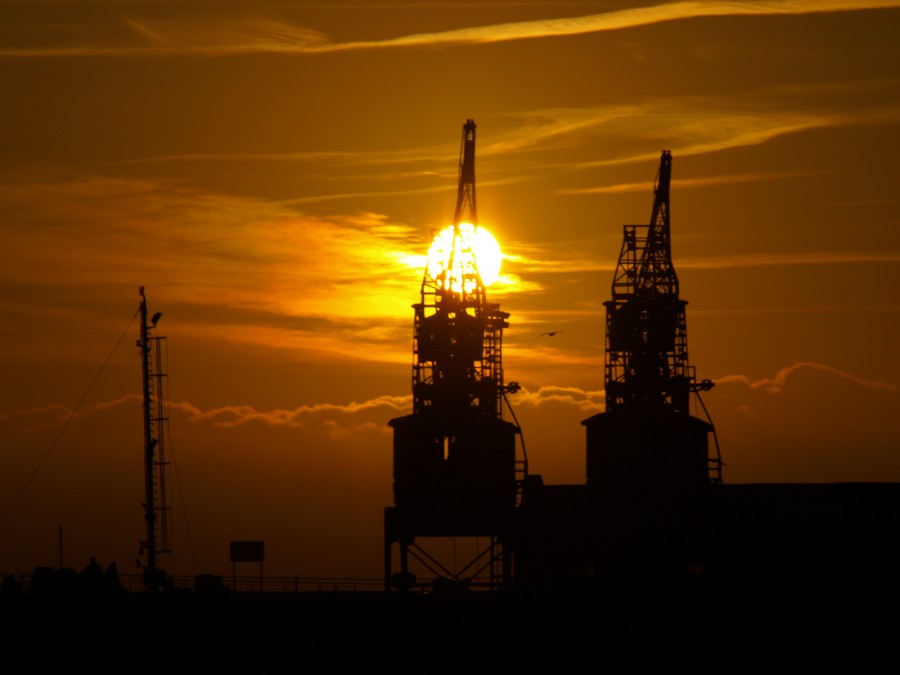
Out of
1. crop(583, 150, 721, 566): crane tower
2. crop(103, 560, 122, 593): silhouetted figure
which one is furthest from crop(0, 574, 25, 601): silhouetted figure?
crop(583, 150, 721, 566): crane tower

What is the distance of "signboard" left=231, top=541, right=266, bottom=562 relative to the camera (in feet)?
307

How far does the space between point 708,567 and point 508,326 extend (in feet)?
98.4

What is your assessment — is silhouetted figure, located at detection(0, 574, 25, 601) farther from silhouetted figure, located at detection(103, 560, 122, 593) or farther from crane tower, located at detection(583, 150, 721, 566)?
crane tower, located at detection(583, 150, 721, 566)

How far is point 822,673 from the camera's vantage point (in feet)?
241

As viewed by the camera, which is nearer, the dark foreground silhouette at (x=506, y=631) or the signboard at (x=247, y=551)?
the dark foreground silhouette at (x=506, y=631)

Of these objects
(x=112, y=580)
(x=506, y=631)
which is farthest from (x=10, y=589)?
(x=506, y=631)

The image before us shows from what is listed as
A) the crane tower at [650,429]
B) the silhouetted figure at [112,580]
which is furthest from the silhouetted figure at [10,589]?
the crane tower at [650,429]

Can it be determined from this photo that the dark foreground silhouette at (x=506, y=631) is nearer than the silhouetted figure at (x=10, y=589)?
Yes

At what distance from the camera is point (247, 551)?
9388 cm

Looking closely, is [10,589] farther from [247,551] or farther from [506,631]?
[506,631]

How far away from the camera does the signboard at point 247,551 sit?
307 ft

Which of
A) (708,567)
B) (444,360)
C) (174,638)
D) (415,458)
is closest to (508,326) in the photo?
(444,360)

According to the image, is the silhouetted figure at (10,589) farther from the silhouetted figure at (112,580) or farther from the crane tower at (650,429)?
the crane tower at (650,429)

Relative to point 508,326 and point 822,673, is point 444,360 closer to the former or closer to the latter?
point 508,326
